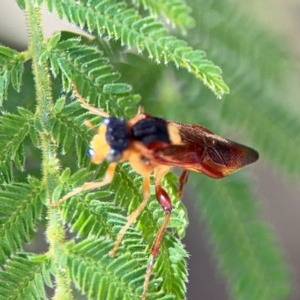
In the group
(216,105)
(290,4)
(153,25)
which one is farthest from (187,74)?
(290,4)

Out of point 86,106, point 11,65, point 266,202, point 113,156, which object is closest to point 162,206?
point 113,156

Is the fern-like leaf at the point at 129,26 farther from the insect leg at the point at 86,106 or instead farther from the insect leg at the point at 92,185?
the insect leg at the point at 92,185

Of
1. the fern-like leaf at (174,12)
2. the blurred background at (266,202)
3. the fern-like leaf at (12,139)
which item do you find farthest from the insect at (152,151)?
the blurred background at (266,202)

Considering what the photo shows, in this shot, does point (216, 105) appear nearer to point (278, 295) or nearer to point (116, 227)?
point (278, 295)

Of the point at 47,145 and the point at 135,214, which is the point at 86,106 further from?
the point at 135,214

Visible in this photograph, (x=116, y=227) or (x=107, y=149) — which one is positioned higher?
(x=107, y=149)

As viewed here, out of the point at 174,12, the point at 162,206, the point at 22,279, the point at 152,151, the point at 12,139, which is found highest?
the point at 174,12

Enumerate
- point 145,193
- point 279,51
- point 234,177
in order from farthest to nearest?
point 279,51 < point 234,177 < point 145,193

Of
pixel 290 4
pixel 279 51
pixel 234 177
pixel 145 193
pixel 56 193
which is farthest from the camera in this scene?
pixel 290 4
